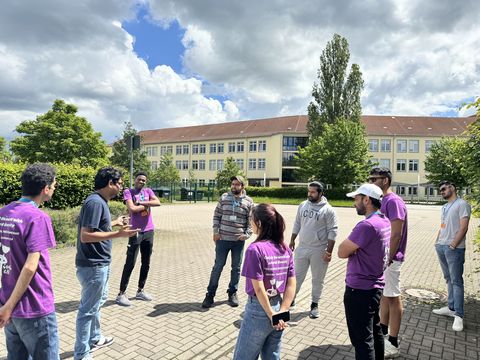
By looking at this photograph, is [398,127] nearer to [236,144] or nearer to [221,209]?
[236,144]

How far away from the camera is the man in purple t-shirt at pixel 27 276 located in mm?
2398

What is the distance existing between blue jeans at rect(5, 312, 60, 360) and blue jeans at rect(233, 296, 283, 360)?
4.33 ft

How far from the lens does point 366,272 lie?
124 inches

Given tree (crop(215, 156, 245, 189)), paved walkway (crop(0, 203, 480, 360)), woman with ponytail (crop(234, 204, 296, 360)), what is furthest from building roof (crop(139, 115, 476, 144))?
woman with ponytail (crop(234, 204, 296, 360))

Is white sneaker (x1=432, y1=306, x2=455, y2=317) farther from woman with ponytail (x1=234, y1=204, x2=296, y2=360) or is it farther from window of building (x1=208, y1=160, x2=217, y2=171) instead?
window of building (x1=208, y1=160, x2=217, y2=171)

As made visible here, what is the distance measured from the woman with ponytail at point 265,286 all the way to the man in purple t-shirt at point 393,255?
1772 millimetres

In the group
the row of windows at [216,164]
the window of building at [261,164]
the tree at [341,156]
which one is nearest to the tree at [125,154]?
the tree at [341,156]

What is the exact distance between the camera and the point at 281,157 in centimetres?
6038

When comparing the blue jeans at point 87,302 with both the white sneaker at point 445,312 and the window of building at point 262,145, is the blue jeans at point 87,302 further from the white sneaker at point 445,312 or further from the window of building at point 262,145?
the window of building at point 262,145

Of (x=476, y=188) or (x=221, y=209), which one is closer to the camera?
(x=476, y=188)

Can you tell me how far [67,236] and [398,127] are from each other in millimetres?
63502

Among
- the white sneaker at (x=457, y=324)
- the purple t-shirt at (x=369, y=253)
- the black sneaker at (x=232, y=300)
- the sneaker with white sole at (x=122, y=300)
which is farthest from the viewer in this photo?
the black sneaker at (x=232, y=300)

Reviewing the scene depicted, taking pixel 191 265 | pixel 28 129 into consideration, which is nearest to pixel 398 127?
pixel 28 129

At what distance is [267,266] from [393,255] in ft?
6.52
